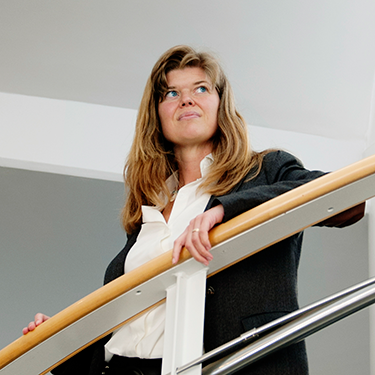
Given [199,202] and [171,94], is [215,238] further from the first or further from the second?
[171,94]

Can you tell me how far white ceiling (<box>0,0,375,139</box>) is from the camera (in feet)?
9.32

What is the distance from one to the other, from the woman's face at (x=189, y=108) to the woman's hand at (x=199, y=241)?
2.05 ft

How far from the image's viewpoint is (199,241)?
80 centimetres

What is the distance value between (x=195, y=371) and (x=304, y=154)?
2.82 metres

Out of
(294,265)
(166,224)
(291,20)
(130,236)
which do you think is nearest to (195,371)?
(294,265)

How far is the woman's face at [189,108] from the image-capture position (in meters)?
1.44

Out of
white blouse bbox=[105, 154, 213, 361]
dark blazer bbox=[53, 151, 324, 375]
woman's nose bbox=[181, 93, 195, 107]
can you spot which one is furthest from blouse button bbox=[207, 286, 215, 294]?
woman's nose bbox=[181, 93, 195, 107]

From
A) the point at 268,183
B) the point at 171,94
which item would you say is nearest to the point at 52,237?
the point at 171,94

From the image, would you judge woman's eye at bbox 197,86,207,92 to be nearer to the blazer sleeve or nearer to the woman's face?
the woman's face

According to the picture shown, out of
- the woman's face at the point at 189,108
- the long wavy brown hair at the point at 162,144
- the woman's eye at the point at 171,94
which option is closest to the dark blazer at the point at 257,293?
the long wavy brown hair at the point at 162,144

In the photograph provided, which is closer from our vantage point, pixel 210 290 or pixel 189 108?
pixel 210 290

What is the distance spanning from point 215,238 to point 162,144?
0.83m

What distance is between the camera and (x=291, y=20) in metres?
2.88

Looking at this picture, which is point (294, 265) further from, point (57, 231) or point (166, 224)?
point (57, 231)
